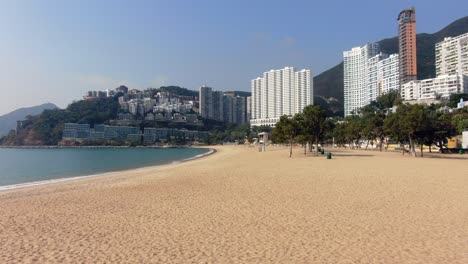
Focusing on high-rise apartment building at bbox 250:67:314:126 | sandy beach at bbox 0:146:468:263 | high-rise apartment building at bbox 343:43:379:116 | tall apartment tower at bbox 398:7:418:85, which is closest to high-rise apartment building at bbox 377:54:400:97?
tall apartment tower at bbox 398:7:418:85

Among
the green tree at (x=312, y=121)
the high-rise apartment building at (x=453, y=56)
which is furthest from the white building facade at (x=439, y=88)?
the green tree at (x=312, y=121)

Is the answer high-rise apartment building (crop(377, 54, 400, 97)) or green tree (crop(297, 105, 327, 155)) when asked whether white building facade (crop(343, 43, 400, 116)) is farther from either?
green tree (crop(297, 105, 327, 155))

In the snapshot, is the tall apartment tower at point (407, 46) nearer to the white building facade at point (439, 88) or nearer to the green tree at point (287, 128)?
the white building facade at point (439, 88)

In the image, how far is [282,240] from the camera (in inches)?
252

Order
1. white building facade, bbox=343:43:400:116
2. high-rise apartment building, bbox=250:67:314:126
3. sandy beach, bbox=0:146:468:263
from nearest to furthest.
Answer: sandy beach, bbox=0:146:468:263
white building facade, bbox=343:43:400:116
high-rise apartment building, bbox=250:67:314:126

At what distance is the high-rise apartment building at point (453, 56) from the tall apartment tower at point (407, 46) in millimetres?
9719

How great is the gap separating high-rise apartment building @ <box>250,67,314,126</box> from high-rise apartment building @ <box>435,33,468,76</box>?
54981 mm

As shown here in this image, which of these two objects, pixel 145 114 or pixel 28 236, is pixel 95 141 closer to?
pixel 145 114

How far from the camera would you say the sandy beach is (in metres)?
5.66

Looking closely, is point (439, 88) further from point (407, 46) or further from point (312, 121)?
point (312, 121)

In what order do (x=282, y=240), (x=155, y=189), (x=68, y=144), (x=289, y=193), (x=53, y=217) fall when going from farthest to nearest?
(x=68, y=144) → (x=155, y=189) → (x=289, y=193) → (x=53, y=217) → (x=282, y=240)

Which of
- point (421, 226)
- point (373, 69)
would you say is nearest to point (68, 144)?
point (373, 69)

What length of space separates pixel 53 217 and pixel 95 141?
16183 cm

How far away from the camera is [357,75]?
169500 mm
